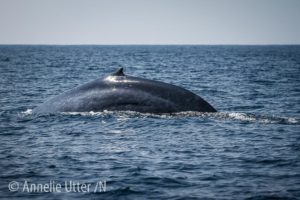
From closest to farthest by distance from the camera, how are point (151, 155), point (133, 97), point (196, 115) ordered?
1. point (151, 155)
2. point (133, 97)
3. point (196, 115)

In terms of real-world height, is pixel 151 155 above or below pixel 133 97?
below

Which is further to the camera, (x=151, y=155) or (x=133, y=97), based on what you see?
(x=133, y=97)

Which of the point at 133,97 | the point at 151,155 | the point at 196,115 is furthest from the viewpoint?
the point at 196,115

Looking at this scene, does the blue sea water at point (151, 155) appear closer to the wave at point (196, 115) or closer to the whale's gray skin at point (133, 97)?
the wave at point (196, 115)

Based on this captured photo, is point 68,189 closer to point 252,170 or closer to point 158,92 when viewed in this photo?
point 252,170

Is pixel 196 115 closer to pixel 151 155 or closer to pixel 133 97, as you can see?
pixel 133 97

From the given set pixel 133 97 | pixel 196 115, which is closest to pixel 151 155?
pixel 133 97

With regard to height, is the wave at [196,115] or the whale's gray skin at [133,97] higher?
the whale's gray skin at [133,97]

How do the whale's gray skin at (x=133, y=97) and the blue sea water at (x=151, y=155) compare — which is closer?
the blue sea water at (x=151, y=155)

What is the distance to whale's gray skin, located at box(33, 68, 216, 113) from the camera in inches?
659

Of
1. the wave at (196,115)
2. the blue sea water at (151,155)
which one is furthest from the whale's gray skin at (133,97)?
the blue sea water at (151,155)

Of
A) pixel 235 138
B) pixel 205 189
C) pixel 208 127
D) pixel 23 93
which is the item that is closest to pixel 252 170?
pixel 205 189

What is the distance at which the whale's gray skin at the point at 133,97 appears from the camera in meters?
16.8

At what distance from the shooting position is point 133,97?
16.8m
